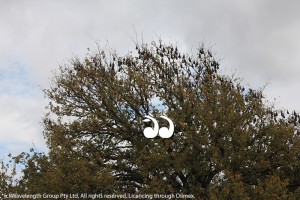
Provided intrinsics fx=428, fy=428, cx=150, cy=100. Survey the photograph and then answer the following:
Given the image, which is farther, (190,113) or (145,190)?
(190,113)

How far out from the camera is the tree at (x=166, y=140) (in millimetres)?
23672

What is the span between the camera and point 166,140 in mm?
23609

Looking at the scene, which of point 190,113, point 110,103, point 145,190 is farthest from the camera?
point 110,103

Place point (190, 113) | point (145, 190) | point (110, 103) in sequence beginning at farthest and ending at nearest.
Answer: point (110, 103), point (190, 113), point (145, 190)

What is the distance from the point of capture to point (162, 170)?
950 inches

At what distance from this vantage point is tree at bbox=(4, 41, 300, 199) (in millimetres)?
23672

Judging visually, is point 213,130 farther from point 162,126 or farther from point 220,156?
point 162,126

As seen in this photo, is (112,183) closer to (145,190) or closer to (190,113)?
(145,190)

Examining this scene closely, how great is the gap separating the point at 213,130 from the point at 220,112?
117 cm

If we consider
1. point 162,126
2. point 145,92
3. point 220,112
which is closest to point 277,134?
point 220,112

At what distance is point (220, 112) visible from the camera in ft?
79.7

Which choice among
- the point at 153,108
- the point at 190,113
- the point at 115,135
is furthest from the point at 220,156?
the point at 115,135

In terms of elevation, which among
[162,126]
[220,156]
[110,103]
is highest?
[110,103]

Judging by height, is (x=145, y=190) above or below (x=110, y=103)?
below
